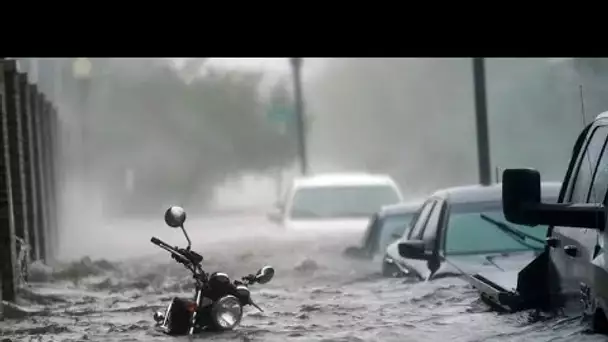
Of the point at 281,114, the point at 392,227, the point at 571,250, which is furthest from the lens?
the point at 392,227

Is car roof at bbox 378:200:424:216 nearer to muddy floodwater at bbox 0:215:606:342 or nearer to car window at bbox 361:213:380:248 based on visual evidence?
car window at bbox 361:213:380:248

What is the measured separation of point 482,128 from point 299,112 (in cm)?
167

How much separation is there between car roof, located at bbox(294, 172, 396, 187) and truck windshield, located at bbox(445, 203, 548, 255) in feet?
14.4

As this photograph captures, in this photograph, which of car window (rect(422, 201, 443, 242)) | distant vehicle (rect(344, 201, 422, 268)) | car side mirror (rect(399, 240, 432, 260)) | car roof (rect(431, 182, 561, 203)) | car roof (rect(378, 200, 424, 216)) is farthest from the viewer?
car roof (rect(378, 200, 424, 216))

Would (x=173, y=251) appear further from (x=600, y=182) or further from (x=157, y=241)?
(x=600, y=182)

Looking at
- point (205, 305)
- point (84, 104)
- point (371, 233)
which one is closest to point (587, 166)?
point (205, 305)

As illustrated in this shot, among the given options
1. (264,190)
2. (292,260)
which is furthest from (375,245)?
(292,260)

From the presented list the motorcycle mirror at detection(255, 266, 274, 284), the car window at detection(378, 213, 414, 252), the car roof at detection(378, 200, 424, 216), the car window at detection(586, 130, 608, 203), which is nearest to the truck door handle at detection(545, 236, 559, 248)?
the car window at detection(586, 130, 608, 203)

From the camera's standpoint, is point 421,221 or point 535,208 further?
point 421,221

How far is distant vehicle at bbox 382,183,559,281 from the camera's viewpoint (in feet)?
20.3

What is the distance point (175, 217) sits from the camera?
5117 millimetres
